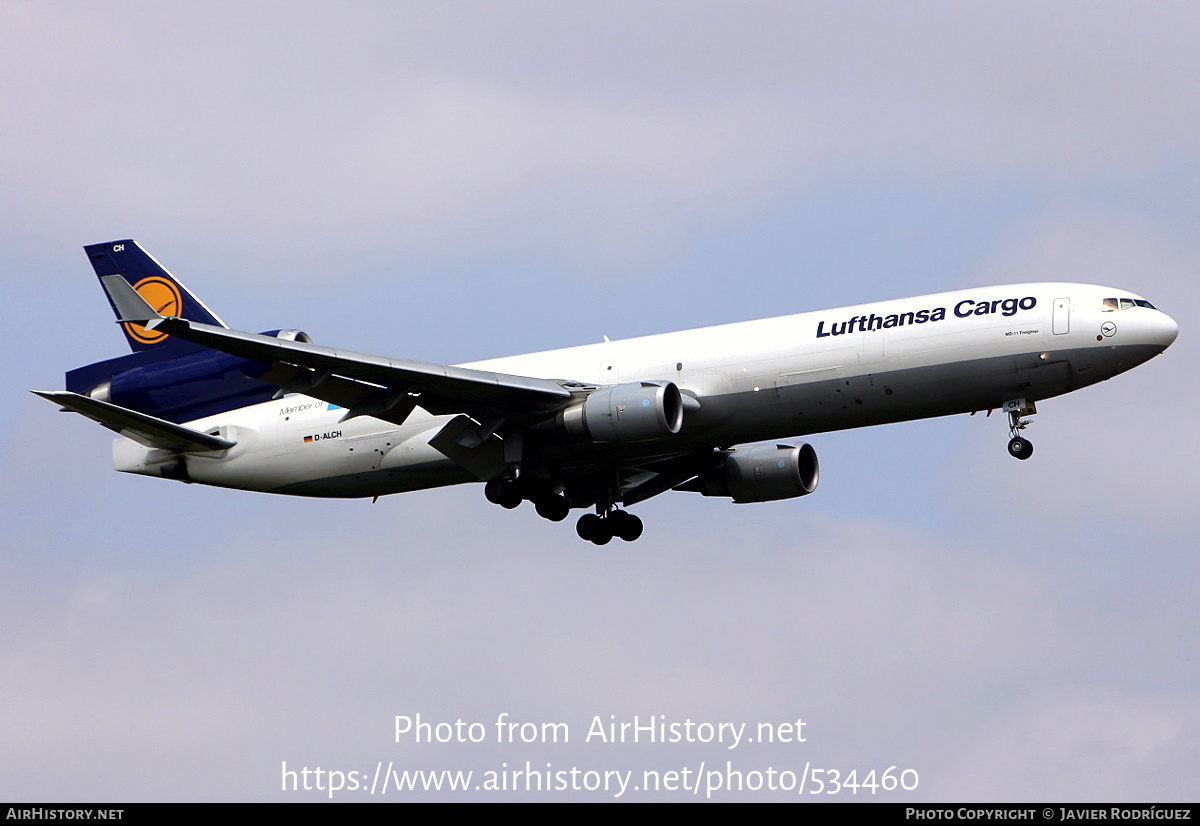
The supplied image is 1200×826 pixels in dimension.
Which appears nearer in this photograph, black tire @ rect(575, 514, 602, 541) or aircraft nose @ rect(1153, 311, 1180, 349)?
aircraft nose @ rect(1153, 311, 1180, 349)

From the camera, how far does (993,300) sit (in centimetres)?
4412

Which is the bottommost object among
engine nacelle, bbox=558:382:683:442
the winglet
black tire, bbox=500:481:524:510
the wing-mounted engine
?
black tire, bbox=500:481:524:510

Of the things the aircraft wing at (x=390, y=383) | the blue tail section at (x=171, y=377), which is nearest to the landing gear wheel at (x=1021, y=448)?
the aircraft wing at (x=390, y=383)

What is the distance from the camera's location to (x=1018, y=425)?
44375 millimetres

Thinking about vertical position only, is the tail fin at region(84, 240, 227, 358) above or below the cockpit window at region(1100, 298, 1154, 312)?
above

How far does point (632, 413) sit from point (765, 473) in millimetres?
9090

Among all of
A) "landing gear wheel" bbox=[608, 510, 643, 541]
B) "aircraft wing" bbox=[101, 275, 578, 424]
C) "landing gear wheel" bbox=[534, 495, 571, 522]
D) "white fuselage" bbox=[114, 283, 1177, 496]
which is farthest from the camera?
"landing gear wheel" bbox=[608, 510, 643, 541]

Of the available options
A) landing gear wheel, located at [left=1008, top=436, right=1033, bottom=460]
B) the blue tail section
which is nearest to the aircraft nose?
landing gear wheel, located at [left=1008, top=436, right=1033, bottom=460]

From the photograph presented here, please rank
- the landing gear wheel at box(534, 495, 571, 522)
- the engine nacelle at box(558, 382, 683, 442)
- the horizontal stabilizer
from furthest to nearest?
the landing gear wheel at box(534, 495, 571, 522)
the horizontal stabilizer
the engine nacelle at box(558, 382, 683, 442)

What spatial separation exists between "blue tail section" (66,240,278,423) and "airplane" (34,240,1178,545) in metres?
0.06

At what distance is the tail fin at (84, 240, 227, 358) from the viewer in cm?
5341

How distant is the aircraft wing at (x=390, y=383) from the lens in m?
42.6

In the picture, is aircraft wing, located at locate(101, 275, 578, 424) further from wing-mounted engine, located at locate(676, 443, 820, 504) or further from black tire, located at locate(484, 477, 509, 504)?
wing-mounted engine, located at locate(676, 443, 820, 504)
